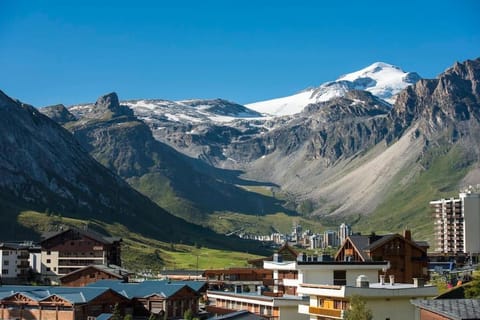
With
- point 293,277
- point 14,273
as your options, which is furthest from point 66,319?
point 14,273

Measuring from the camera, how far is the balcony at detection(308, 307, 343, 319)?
186 feet

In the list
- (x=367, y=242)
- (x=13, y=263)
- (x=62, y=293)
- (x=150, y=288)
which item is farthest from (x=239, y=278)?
(x=13, y=263)

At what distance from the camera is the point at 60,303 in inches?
3386

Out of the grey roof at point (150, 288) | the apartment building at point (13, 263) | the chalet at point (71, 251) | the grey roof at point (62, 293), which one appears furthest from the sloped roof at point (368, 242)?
the apartment building at point (13, 263)

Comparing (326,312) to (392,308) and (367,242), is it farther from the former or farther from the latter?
(367,242)

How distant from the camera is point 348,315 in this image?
168 feet

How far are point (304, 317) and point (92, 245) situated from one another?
94408mm

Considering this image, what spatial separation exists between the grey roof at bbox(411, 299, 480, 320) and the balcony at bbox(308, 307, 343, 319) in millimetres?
13610

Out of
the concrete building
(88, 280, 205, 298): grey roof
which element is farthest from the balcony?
(88, 280, 205, 298): grey roof

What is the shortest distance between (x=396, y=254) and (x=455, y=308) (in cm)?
6382

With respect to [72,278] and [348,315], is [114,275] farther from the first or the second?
[348,315]

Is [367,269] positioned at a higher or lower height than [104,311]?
higher

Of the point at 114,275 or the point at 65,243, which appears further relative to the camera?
the point at 65,243

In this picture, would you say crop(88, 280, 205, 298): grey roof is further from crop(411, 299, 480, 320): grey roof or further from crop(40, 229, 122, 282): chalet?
crop(40, 229, 122, 282): chalet
